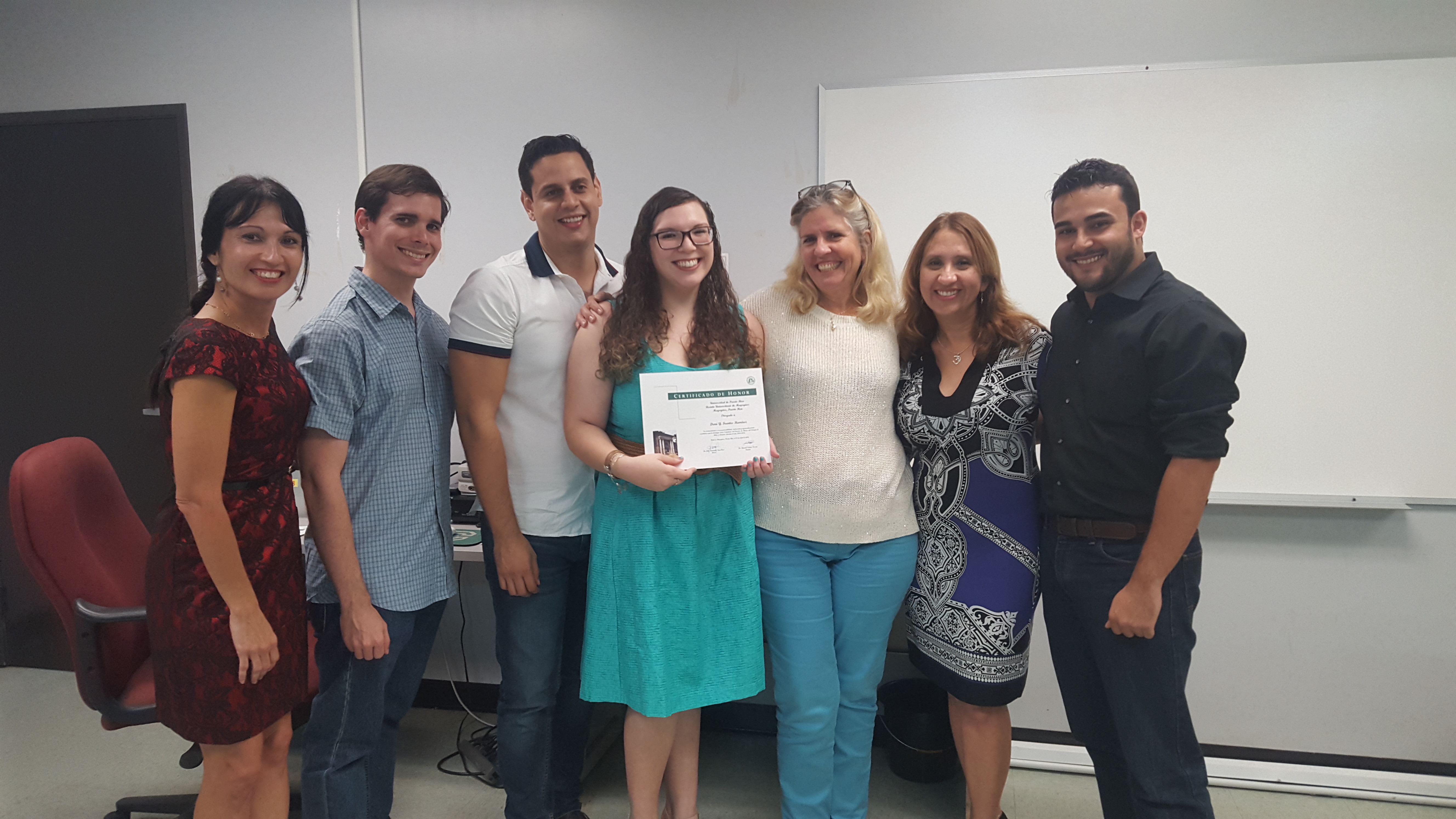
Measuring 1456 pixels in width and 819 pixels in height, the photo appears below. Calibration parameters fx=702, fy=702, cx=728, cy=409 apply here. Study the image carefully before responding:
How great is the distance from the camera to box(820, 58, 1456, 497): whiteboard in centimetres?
204

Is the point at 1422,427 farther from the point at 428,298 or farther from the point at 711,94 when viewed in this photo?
the point at 428,298

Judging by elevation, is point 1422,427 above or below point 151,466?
above

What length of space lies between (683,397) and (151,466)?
268 cm

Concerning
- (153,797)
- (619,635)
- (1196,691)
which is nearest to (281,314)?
(153,797)

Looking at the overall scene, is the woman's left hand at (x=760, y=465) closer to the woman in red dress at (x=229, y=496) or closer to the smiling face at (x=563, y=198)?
the smiling face at (x=563, y=198)

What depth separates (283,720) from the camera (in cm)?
145

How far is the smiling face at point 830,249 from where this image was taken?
1.61 m

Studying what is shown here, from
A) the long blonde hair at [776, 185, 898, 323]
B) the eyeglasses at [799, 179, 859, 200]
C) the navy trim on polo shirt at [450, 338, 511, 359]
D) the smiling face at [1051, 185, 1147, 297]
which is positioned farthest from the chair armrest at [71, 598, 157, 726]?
the smiling face at [1051, 185, 1147, 297]

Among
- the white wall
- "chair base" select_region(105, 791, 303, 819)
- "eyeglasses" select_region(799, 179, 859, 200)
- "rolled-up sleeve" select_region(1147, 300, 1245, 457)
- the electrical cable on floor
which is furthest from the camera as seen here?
the electrical cable on floor

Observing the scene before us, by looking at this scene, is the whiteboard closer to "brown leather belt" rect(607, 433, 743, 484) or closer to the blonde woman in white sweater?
the blonde woman in white sweater

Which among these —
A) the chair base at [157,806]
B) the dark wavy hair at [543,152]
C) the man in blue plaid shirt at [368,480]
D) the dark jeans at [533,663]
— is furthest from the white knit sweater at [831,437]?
the chair base at [157,806]

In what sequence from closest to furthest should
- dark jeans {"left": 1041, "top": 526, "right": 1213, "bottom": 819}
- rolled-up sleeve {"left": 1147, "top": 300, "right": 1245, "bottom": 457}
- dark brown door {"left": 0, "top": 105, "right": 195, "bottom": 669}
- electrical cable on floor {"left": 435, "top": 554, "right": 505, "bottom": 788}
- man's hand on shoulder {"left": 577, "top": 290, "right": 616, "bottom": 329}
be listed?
rolled-up sleeve {"left": 1147, "top": 300, "right": 1245, "bottom": 457}
dark jeans {"left": 1041, "top": 526, "right": 1213, "bottom": 819}
man's hand on shoulder {"left": 577, "top": 290, "right": 616, "bottom": 329}
electrical cable on floor {"left": 435, "top": 554, "right": 505, "bottom": 788}
dark brown door {"left": 0, "top": 105, "right": 195, "bottom": 669}

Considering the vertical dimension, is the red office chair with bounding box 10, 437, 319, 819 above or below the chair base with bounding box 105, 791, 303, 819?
above

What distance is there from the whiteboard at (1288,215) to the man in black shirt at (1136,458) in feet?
2.59
